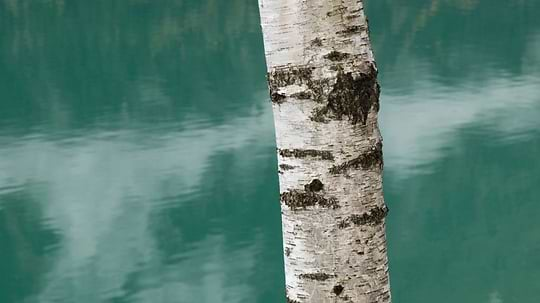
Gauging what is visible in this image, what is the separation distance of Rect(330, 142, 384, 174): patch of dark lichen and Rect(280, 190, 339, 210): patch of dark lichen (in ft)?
0.10

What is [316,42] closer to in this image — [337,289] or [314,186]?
[314,186]

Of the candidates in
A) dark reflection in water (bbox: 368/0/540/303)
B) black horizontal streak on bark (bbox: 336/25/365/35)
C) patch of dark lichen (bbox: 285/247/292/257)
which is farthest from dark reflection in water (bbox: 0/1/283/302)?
black horizontal streak on bark (bbox: 336/25/365/35)

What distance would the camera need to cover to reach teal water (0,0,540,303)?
24.0ft

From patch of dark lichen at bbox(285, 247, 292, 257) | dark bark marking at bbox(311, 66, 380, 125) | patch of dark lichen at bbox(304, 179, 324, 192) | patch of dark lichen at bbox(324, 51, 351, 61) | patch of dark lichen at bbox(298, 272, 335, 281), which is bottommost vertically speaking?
patch of dark lichen at bbox(298, 272, 335, 281)

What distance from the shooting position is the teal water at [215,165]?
7.32 metres

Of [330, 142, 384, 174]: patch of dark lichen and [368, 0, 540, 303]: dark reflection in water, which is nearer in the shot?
[330, 142, 384, 174]: patch of dark lichen

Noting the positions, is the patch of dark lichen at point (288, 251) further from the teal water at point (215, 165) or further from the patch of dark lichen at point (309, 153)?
the teal water at point (215, 165)

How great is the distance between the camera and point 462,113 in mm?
10500

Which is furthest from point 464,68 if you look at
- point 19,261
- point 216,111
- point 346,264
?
point 346,264

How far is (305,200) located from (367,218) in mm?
67

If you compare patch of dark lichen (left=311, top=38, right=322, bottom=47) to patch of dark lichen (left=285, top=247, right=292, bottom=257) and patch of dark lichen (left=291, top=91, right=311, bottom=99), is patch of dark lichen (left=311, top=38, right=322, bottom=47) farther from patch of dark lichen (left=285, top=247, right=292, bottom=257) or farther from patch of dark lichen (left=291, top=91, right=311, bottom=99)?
patch of dark lichen (left=285, top=247, right=292, bottom=257)

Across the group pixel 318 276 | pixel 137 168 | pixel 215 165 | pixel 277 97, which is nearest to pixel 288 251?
pixel 318 276

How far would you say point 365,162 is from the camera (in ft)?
3.23

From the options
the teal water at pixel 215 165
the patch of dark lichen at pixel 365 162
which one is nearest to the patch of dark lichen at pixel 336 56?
the patch of dark lichen at pixel 365 162
